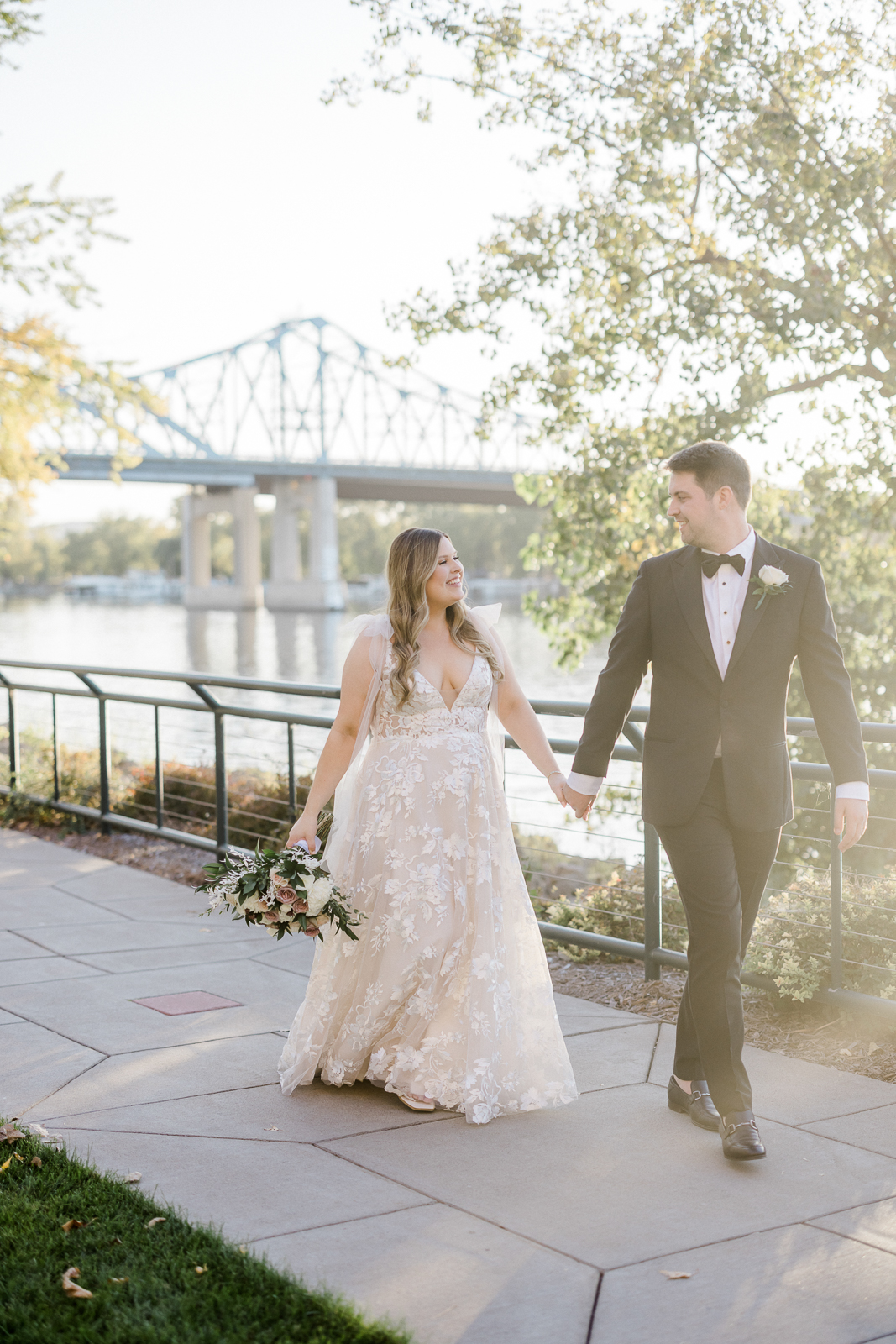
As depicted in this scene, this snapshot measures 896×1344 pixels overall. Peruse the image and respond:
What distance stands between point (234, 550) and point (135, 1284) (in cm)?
5958

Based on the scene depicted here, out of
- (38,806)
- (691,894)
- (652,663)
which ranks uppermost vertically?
(652,663)

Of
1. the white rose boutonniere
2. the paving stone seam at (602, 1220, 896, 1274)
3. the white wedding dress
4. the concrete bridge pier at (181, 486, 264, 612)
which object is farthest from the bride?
the concrete bridge pier at (181, 486, 264, 612)

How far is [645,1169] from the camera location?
10.2 ft

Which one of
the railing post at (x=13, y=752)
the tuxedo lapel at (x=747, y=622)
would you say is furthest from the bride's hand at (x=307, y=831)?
the railing post at (x=13, y=752)

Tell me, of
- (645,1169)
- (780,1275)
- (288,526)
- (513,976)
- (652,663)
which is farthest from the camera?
(288,526)

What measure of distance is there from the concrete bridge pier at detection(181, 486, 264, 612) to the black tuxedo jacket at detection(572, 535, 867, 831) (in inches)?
2077

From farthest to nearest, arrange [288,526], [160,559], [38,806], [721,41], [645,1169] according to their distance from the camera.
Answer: [160,559], [288,526], [38,806], [721,41], [645,1169]

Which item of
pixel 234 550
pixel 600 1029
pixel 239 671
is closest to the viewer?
pixel 600 1029

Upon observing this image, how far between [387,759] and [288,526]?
55733 millimetres

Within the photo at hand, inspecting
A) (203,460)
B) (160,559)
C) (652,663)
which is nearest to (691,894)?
(652,663)

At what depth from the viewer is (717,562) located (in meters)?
3.25

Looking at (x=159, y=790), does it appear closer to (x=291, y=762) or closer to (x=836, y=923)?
(x=291, y=762)

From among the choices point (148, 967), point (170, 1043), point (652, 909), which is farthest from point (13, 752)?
point (652, 909)

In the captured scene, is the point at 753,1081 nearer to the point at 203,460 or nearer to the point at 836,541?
the point at 836,541
